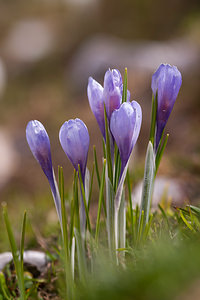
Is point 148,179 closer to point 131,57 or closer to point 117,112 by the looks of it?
point 117,112

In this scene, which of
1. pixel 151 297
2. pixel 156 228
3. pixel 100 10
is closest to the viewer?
pixel 151 297

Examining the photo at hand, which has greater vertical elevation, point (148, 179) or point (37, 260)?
point (148, 179)

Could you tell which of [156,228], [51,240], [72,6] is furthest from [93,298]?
[72,6]

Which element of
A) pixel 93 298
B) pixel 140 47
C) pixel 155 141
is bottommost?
pixel 93 298

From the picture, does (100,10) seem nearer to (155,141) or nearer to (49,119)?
(49,119)

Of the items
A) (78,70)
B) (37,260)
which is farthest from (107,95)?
(78,70)

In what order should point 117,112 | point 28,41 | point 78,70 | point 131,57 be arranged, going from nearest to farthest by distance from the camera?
point 117,112, point 131,57, point 78,70, point 28,41

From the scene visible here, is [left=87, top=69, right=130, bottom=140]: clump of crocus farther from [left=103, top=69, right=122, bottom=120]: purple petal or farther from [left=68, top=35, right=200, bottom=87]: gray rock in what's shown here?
[left=68, top=35, right=200, bottom=87]: gray rock
